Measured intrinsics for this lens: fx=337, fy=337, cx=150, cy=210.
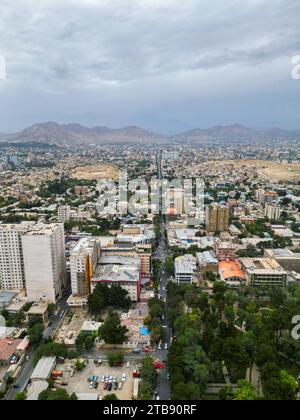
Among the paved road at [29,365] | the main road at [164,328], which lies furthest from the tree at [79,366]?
the main road at [164,328]

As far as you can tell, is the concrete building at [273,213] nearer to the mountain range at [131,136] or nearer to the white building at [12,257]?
the white building at [12,257]

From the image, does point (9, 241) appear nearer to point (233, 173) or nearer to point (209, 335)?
point (209, 335)

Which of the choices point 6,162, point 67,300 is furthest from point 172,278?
point 6,162

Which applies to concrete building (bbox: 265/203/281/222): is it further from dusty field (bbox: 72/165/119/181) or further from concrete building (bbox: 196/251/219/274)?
dusty field (bbox: 72/165/119/181)

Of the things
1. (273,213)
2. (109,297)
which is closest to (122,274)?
(109,297)

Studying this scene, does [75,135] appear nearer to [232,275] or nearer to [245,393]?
[232,275]
